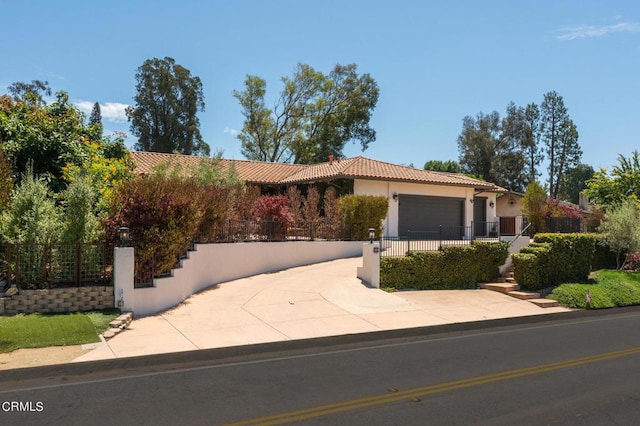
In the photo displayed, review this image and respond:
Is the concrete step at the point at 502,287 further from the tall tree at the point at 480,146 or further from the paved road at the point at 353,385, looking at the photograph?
the tall tree at the point at 480,146

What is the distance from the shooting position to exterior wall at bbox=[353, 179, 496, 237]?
25.5 metres

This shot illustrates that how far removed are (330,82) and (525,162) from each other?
93.5 feet

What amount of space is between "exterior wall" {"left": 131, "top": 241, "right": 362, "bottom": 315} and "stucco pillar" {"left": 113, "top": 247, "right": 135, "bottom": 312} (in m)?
0.06

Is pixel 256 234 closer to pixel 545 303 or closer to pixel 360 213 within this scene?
pixel 360 213

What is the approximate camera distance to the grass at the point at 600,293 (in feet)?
49.4

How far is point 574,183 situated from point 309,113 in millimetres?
48175

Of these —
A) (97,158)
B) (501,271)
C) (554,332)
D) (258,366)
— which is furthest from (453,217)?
(258,366)

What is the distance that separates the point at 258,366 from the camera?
302 inches

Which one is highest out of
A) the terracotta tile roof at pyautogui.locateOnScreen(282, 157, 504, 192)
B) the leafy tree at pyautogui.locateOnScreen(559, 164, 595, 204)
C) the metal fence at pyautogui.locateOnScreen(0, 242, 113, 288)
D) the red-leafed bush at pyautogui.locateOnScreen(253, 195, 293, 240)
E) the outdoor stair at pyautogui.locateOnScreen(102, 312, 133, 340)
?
the leafy tree at pyautogui.locateOnScreen(559, 164, 595, 204)

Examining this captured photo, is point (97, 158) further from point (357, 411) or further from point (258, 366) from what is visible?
point (357, 411)

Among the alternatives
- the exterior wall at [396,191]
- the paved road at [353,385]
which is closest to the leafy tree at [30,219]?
the paved road at [353,385]

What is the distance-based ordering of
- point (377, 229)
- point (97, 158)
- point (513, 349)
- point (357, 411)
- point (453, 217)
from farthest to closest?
point (453, 217)
point (377, 229)
point (97, 158)
point (513, 349)
point (357, 411)

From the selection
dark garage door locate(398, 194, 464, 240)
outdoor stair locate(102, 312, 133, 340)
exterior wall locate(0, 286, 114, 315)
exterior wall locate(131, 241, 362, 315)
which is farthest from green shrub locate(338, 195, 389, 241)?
outdoor stair locate(102, 312, 133, 340)

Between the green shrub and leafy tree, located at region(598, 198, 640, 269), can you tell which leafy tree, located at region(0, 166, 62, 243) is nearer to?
the green shrub
